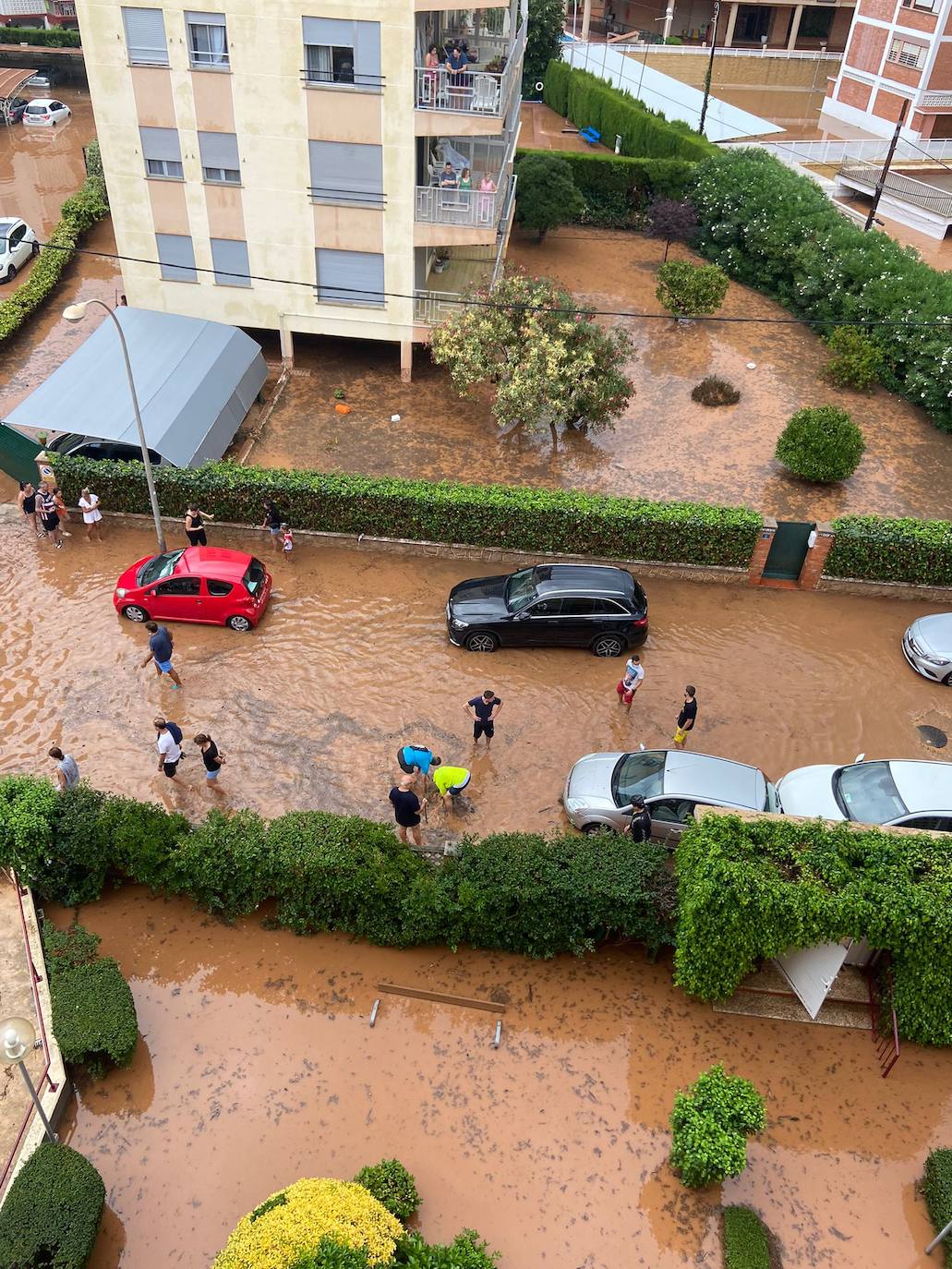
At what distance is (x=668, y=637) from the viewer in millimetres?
17656

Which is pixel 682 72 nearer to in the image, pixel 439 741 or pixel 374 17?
pixel 374 17

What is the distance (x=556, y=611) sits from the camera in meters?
16.5

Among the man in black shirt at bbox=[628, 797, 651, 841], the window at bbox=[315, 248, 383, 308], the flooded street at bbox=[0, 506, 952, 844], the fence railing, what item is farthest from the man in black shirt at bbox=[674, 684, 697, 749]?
the fence railing

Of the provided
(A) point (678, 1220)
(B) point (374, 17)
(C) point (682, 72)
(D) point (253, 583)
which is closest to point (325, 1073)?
(A) point (678, 1220)

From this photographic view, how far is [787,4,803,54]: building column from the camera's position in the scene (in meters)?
54.4

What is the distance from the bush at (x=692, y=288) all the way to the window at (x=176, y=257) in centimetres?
1392

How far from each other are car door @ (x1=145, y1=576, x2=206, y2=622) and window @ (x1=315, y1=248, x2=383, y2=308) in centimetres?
1006

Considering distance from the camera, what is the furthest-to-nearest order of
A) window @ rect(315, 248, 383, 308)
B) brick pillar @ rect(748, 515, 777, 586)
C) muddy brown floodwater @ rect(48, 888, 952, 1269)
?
window @ rect(315, 248, 383, 308)
brick pillar @ rect(748, 515, 777, 586)
muddy brown floodwater @ rect(48, 888, 952, 1269)

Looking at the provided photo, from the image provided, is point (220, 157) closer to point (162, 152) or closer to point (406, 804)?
point (162, 152)

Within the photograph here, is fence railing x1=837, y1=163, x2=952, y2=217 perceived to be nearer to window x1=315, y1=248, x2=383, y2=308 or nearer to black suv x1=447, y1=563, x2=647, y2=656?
window x1=315, y1=248, x2=383, y2=308

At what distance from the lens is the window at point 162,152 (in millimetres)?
22125

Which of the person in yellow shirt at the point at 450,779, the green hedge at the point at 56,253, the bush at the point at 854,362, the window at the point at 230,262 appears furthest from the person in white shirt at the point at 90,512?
the bush at the point at 854,362

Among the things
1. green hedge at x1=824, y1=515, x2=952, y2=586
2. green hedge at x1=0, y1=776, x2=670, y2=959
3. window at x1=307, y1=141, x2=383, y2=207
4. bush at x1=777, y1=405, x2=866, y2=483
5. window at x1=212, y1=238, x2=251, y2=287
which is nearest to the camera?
green hedge at x1=0, y1=776, x2=670, y2=959

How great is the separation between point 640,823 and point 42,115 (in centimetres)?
4573
